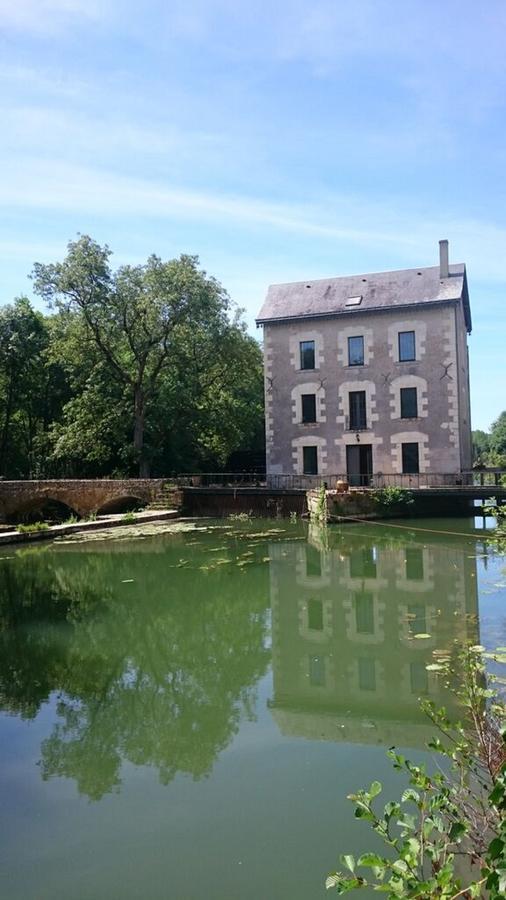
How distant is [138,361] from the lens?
26938 mm

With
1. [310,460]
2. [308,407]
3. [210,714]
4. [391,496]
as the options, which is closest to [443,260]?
[308,407]

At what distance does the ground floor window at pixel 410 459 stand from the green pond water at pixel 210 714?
11218 millimetres

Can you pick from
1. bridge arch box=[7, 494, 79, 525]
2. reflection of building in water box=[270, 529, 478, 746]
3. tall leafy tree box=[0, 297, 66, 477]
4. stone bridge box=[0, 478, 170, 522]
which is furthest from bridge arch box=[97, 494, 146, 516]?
reflection of building in water box=[270, 529, 478, 746]

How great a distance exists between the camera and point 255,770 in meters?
4.60

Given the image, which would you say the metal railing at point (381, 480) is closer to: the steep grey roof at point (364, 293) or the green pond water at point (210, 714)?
the steep grey roof at point (364, 293)

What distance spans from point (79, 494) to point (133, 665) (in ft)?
56.6

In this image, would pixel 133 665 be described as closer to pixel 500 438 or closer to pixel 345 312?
pixel 345 312

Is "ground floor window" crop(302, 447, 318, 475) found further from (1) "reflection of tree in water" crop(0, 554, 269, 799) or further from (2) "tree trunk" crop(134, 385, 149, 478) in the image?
(1) "reflection of tree in water" crop(0, 554, 269, 799)

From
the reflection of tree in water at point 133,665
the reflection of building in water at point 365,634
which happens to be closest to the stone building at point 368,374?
the reflection of building in water at point 365,634

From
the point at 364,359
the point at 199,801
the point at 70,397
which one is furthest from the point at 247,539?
the point at 70,397

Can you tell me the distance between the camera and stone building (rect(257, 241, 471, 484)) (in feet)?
77.3

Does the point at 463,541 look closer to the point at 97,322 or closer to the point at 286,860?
the point at 286,860

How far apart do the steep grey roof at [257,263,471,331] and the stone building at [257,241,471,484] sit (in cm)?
4

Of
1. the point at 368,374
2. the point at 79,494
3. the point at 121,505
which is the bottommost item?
the point at 121,505
